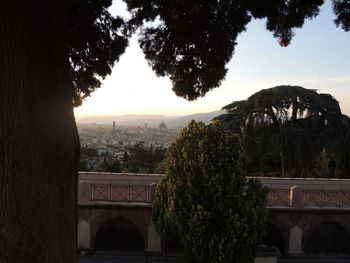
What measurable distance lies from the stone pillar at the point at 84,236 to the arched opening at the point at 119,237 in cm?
38

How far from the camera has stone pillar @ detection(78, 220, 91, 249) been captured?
13.2 m

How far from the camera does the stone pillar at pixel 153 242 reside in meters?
13.2

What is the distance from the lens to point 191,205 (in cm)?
912

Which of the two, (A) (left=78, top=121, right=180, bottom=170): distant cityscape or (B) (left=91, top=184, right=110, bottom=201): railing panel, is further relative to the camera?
(A) (left=78, top=121, right=180, bottom=170): distant cityscape

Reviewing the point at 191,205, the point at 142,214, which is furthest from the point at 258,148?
the point at 191,205

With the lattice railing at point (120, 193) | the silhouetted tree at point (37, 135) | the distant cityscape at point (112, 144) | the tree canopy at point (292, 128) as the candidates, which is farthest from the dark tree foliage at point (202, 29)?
the tree canopy at point (292, 128)

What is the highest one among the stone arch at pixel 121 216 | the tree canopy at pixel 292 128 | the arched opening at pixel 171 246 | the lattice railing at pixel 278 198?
the tree canopy at pixel 292 128

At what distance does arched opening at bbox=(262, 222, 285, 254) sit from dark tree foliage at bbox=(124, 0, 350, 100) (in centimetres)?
930

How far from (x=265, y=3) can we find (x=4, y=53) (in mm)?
4477

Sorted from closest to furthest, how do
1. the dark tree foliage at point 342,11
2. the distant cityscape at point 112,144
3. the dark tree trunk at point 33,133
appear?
1. the dark tree trunk at point 33,133
2. the dark tree foliage at point 342,11
3. the distant cityscape at point 112,144

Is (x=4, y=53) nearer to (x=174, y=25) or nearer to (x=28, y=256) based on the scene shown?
(x=28, y=256)

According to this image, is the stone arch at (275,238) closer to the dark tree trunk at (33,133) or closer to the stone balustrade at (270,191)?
the stone balustrade at (270,191)

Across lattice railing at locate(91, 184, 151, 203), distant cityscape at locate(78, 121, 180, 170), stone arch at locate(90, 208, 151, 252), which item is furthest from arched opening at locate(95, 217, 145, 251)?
distant cityscape at locate(78, 121, 180, 170)

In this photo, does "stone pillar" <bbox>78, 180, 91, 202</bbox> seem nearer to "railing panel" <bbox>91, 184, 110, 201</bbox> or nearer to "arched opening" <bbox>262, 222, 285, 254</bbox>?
"railing panel" <bbox>91, 184, 110, 201</bbox>
